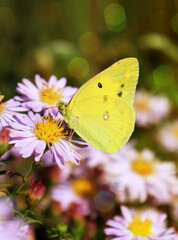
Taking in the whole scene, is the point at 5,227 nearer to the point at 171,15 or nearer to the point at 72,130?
the point at 72,130

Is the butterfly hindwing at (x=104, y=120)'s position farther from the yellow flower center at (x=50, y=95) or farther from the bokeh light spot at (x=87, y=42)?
the bokeh light spot at (x=87, y=42)

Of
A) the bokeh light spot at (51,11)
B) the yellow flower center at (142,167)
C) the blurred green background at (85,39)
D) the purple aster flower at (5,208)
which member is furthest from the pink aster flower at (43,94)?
the bokeh light spot at (51,11)

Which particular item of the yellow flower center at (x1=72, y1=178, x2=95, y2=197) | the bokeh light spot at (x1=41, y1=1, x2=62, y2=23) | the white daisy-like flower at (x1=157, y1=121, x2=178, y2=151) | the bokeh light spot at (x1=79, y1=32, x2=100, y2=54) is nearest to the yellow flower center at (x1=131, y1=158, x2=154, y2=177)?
the yellow flower center at (x1=72, y1=178, x2=95, y2=197)

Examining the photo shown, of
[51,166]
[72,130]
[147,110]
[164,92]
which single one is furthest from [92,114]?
[164,92]

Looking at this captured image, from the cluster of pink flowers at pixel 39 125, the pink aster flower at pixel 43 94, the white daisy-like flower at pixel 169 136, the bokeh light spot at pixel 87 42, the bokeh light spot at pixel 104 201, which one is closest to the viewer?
the cluster of pink flowers at pixel 39 125

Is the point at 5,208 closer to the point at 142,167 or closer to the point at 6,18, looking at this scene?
the point at 142,167

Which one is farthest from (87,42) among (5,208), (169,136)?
(5,208)
